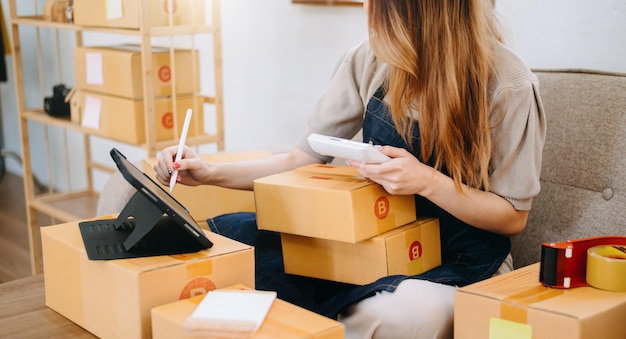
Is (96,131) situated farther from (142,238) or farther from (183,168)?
(142,238)

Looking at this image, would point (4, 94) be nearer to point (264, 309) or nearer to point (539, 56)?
point (539, 56)

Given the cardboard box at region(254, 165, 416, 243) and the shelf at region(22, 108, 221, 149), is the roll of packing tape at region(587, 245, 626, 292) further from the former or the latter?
the shelf at region(22, 108, 221, 149)

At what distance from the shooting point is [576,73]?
1.64 meters

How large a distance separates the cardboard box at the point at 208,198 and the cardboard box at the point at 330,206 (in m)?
0.38

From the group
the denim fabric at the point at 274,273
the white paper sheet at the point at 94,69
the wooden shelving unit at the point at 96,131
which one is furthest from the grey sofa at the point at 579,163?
the white paper sheet at the point at 94,69

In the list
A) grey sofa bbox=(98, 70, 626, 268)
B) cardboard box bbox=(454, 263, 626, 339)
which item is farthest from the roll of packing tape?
grey sofa bbox=(98, 70, 626, 268)

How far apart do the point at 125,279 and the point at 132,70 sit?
4.20 feet

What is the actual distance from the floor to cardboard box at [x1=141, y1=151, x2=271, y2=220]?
4.91ft

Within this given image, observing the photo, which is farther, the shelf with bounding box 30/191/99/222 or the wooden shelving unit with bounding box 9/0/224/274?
the shelf with bounding box 30/191/99/222

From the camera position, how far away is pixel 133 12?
2219 millimetres

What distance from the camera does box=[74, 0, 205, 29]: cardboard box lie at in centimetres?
223

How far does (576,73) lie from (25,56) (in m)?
3.49

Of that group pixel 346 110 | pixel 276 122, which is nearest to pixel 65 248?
pixel 346 110

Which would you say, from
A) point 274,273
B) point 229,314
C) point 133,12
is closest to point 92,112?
point 133,12
